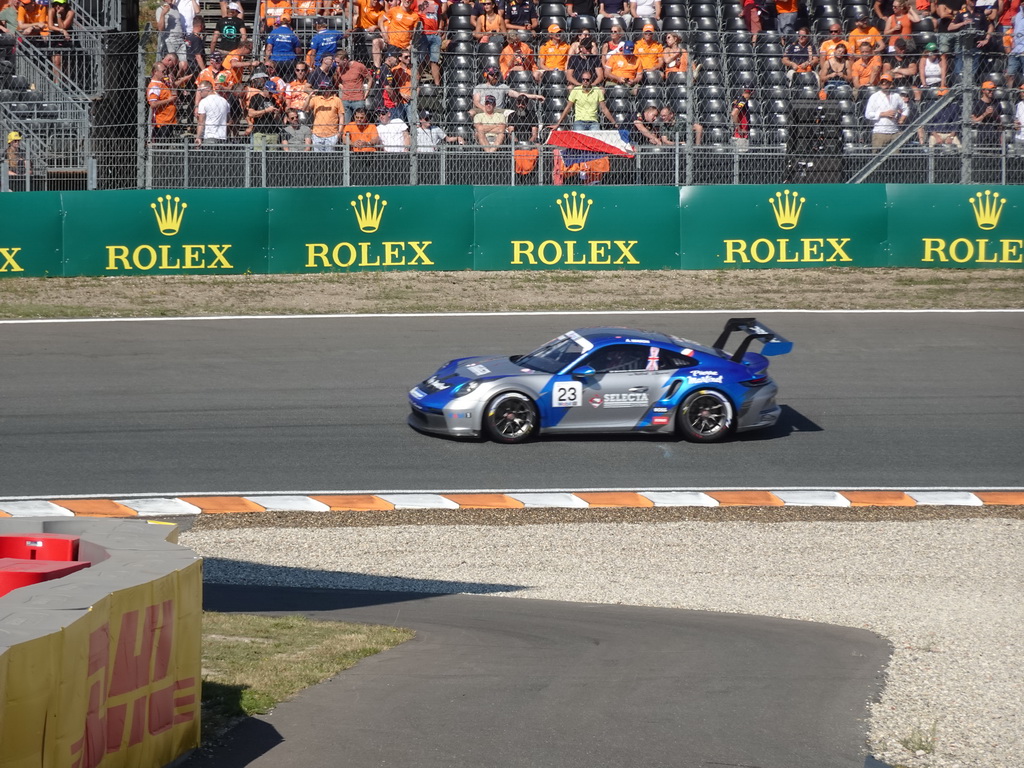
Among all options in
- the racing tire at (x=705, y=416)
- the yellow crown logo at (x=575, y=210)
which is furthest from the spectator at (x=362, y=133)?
the racing tire at (x=705, y=416)

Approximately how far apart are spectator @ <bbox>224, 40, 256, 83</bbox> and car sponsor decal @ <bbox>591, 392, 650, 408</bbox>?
11.0m

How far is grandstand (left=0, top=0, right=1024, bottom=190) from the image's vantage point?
20.0m

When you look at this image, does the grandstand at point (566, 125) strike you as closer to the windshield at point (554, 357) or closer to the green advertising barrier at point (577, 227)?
the green advertising barrier at point (577, 227)

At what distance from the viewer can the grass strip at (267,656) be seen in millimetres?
6070

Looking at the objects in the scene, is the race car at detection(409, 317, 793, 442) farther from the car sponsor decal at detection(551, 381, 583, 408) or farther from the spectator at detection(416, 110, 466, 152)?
the spectator at detection(416, 110, 466, 152)

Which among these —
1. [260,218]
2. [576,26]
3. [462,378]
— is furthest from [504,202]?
[462,378]

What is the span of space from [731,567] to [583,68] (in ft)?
44.6

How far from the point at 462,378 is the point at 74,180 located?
963 centimetres

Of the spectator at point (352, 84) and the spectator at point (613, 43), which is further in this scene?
the spectator at point (613, 43)

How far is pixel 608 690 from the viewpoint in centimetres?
645

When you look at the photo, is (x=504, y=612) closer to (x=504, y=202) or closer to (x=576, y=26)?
(x=504, y=202)

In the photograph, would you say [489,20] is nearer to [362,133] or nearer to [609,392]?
[362,133]

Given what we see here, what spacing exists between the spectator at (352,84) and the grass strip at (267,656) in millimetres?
13754

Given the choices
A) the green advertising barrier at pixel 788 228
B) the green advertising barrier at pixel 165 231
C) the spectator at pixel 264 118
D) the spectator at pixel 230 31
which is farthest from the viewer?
the spectator at pixel 230 31
